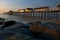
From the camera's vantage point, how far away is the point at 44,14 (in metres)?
27.2

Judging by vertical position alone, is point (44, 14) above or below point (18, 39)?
below

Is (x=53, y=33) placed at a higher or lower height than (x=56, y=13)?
higher

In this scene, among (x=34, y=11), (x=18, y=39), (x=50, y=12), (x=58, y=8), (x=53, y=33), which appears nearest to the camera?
(x=18, y=39)

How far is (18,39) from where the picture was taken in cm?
369

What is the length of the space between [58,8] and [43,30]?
20543mm

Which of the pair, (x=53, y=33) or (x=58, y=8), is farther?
(x=58, y=8)

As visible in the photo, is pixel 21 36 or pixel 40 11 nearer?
pixel 21 36

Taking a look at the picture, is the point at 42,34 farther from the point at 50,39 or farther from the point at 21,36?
the point at 21,36

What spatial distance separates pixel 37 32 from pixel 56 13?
21.8 metres

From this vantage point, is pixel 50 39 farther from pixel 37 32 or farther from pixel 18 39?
pixel 18 39

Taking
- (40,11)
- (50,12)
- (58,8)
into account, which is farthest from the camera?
(40,11)

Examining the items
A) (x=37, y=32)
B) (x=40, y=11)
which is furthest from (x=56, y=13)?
(x=37, y=32)

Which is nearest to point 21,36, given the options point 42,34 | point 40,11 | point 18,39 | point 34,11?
point 18,39

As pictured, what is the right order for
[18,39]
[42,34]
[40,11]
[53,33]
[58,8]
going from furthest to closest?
1. [40,11]
2. [58,8]
3. [42,34]
4. [53,33]
5. [18,39]
